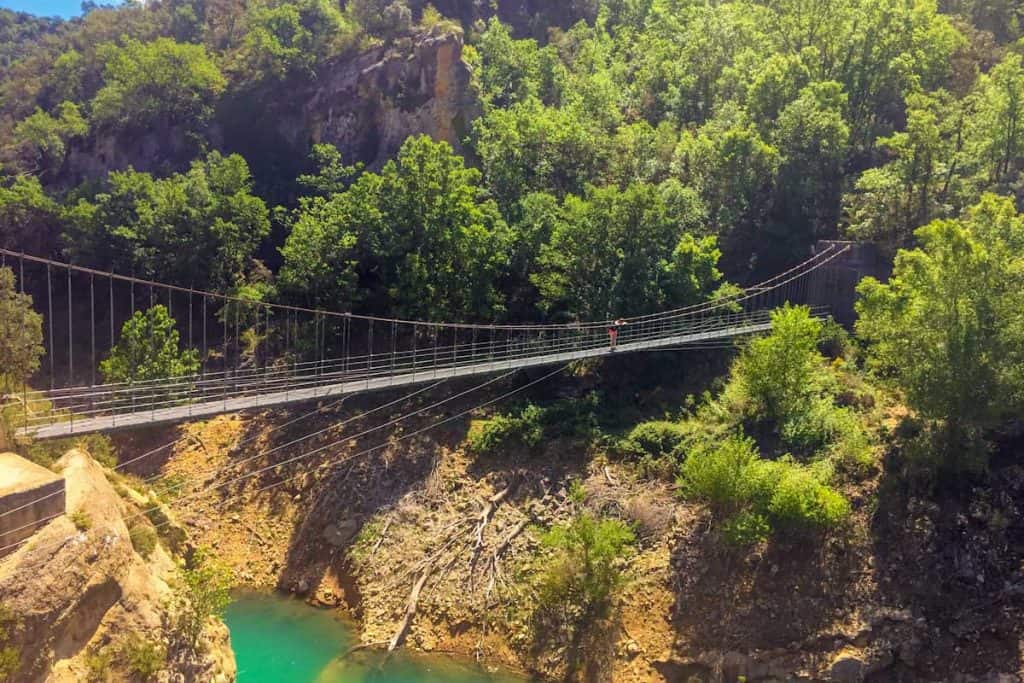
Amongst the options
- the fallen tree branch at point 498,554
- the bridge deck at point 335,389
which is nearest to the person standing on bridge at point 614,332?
the bridge deck at point 335,389

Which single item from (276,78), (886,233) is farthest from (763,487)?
(276,78)

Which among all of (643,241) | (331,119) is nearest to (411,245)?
(643,241)

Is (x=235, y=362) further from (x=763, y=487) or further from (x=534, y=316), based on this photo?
(x=763, y=487)

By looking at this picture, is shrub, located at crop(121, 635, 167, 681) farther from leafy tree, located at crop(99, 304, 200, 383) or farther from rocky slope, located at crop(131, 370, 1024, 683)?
leafy tree, located at crop(99, 304, 200, 383)

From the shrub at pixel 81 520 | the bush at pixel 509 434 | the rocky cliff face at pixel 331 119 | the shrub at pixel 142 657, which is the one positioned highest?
→ the rocky cliff face at pixel 331 119

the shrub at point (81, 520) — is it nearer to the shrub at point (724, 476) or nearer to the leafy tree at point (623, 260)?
the shrub at point (724, 476)

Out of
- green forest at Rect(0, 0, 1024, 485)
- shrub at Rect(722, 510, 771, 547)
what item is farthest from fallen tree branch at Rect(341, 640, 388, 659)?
green forest at Rect(0, 0, 1024, 485)
